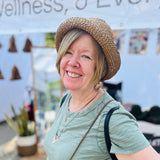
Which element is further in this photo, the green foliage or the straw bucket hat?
the green foliage

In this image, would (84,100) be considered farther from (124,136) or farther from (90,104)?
(124,136)

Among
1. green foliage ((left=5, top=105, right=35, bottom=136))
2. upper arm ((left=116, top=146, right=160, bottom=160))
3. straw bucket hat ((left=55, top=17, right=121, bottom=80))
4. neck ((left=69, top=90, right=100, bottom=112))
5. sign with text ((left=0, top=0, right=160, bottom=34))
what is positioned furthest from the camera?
green foliage ((left=5, top=105, right=35, bottom=136))

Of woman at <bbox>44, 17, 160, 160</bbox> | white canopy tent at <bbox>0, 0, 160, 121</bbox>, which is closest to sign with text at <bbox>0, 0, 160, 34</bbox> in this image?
white canopy tent at <bbox>0, 0, 160, 121</bbox>

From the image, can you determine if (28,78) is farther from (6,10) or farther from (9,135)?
(6,10)

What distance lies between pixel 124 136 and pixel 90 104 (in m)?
0.30

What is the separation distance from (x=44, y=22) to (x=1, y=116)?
3.86 m

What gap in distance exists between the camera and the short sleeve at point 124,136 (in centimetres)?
81

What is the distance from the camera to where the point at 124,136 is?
2.67 ft

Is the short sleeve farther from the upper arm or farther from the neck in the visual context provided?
the neck

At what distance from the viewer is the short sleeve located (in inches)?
31.7

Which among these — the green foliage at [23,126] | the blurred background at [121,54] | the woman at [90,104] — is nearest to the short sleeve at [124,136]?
the woman at [90,104]

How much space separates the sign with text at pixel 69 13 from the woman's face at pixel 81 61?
48cm

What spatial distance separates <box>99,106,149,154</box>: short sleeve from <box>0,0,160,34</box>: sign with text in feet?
2.45

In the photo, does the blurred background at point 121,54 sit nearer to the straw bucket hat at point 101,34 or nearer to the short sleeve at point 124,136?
the straw bucket hat at point 101,34
